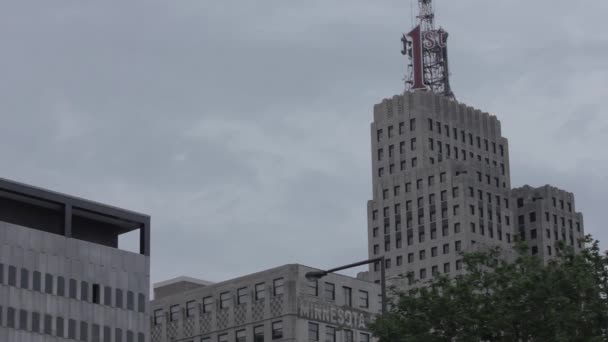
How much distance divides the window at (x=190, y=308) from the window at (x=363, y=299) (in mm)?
16742

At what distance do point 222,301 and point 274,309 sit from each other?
774cm

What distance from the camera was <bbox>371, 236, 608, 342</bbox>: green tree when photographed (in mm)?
64250

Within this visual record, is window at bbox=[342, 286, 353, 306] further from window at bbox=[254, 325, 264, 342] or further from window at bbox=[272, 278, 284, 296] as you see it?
window at bbox=[254, 325, 264, 342]

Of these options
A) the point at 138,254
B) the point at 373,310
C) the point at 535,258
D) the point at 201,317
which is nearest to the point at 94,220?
the point at 138,254

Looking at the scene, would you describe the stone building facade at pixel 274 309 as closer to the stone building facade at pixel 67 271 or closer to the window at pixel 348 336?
the window at pixel 348 336

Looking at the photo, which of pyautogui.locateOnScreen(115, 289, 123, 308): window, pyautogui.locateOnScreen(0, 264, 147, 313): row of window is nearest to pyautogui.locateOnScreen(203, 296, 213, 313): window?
→ pyautogui.locateOnScreen(0, 264, 147, 313): row of window

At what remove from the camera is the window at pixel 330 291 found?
5522 inches

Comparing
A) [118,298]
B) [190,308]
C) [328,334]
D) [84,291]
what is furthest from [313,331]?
[84,291]

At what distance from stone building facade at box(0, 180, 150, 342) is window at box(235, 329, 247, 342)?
28.4ft

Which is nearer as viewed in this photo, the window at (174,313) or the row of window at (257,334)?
the row of window at (257,334)

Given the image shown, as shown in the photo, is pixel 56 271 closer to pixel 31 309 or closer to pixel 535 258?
pixel 31 309

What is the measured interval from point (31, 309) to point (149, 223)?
62.5 feet

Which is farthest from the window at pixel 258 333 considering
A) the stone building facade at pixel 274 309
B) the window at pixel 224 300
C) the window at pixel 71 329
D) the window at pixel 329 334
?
the window at pixel 71 329

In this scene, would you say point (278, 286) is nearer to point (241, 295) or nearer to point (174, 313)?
point (241, 295)
